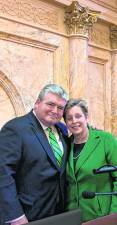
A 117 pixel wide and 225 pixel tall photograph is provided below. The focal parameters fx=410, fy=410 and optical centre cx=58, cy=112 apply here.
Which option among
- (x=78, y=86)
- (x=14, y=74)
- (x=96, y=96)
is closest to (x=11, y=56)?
(x=14, y=74)

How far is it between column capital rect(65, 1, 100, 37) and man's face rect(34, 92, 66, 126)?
13.1ft

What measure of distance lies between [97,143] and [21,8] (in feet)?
11.5

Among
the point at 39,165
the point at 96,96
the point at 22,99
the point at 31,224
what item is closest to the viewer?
the point at 31,224

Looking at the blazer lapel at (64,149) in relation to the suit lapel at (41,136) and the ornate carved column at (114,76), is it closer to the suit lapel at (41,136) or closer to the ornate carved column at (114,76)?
the suit lapel at (41,136)

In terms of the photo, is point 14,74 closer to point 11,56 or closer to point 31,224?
point 11,56

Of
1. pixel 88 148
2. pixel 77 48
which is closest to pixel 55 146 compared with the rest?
pixel 88 148

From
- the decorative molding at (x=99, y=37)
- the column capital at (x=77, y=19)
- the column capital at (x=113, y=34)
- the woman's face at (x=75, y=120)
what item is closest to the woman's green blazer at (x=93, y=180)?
the woman's face at (x=75, y=120)

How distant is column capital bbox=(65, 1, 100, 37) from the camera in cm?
640

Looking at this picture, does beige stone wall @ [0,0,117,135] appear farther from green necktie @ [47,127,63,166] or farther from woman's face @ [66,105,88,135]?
woman's face @ [66,105,88,135]

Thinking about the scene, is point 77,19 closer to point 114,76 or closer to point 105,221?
point 114,76

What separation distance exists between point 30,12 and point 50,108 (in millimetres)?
3526

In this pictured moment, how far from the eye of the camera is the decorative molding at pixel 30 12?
5.48 m

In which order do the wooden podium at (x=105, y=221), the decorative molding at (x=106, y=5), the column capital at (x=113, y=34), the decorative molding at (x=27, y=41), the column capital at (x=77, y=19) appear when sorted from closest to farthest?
the wooden podium at (x=105, y=221) → the decorative molding at (x=27, y=41) → the column capital at (x=77, y=19) → the decorative molding at (x=106, y=5) → the column capital at (x=113, y=34)

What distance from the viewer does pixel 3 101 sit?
5.53m
